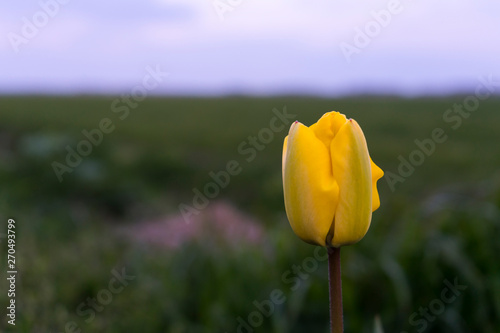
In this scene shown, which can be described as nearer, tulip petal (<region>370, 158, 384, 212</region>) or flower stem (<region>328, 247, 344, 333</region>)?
flower stem (<region>328, 247, 344, 333</region>)

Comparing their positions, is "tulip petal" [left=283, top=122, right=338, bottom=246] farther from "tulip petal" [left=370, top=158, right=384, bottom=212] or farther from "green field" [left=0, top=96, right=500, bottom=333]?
"green field" [left=0, top=96, right=500, bottom=333]

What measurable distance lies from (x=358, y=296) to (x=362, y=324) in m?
0.17

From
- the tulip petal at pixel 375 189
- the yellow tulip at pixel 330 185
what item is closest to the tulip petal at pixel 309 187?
the yellow tulip at pixel 330 185

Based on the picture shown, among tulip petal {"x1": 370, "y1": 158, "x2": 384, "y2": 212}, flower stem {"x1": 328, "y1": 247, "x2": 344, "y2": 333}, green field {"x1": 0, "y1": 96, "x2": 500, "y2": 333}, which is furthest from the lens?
green field {"x1": 0, "y1": 96, "x2": 500, "y2": 333}

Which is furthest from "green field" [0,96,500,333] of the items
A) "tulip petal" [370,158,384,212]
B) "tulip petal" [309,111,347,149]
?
"tulip petal" [309,111,347,149]

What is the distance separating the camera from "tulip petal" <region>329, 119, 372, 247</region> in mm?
1149

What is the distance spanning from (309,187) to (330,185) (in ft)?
0.16

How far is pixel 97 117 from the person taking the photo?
17016mm

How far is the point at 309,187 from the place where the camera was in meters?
1.14

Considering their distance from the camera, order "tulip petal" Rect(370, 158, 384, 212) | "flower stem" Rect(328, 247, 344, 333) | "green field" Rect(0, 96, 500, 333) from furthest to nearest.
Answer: "green field" Rect(0, 96, 500, 333)
"tulip petal" Rect(370, 158, 384, 212)
"flower stem" Rect(328, 247, 344, 333)

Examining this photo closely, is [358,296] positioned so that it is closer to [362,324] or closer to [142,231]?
[362,324]

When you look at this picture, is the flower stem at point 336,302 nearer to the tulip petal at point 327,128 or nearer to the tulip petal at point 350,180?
the tulip petal at point 350,180

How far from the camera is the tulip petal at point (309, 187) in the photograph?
115 cm

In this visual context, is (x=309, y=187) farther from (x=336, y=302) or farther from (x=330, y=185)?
(x=336, y=302)
